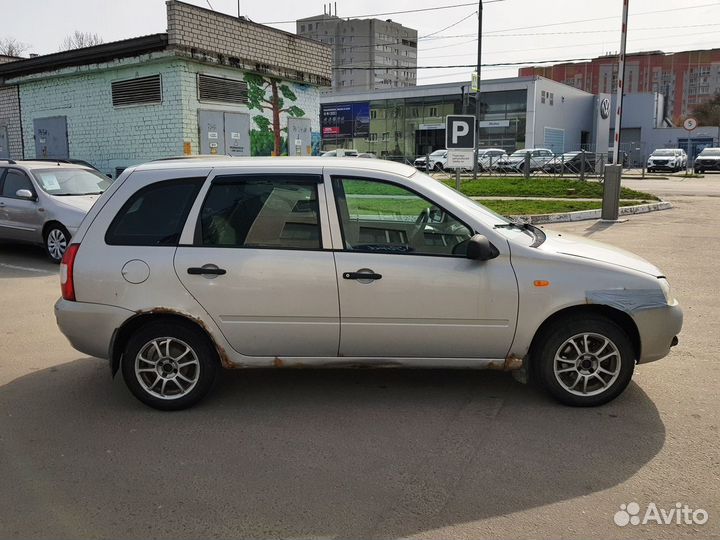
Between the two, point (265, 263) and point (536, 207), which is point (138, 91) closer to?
point (536, 207)

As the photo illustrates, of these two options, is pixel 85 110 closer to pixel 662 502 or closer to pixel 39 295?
pixel 39 295

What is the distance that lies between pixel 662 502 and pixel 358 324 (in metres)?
2.03

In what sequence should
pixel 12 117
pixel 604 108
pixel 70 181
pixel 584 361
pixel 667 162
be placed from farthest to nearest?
pixel 604 108 → pixel 667 162 → pixel 12 117 → pixel 70 181 → pixel 584 361

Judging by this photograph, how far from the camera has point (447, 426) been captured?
413cm

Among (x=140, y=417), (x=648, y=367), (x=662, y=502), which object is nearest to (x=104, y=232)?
(x=140, y=417)

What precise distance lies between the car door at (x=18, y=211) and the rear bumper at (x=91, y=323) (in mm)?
6570

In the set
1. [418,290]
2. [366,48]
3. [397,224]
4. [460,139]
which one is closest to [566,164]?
[460,139]

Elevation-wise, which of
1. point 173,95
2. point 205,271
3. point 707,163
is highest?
point 173,95

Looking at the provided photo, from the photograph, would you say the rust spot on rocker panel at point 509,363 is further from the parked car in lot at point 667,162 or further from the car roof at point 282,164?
the parked car in lot at point 667,162

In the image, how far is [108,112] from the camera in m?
16.3

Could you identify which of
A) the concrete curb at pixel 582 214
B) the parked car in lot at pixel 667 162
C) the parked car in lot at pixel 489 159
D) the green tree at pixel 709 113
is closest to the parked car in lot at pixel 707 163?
the parked car in lot at pixel 667 162

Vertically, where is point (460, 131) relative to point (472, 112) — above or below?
below

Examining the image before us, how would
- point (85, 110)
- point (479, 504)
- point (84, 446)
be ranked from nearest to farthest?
point (479, 504)
point (84, 446)
point (85, 110)

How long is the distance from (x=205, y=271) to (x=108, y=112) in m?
13.9
